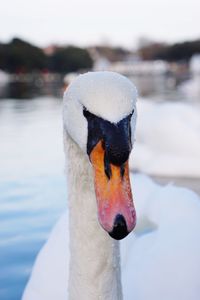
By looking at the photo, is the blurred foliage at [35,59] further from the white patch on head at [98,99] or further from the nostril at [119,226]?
the nostril at [119,226]

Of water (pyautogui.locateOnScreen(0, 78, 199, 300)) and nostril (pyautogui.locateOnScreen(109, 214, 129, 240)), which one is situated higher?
nostril (pyautogui.locateOnScreen(109, 214, 129, 240))

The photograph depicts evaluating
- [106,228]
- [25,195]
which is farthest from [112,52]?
[106,228]

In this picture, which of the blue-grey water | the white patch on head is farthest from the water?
the white patch on head

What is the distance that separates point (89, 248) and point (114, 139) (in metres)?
0.59

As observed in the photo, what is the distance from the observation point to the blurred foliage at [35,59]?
2643 inches

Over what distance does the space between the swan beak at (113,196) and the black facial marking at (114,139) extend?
11mm

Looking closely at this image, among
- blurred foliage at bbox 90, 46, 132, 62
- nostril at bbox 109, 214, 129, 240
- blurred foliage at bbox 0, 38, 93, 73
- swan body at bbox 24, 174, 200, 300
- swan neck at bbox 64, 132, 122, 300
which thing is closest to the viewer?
nostril at bbox 109, 214, 129, 240

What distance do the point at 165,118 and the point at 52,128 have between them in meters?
4.20

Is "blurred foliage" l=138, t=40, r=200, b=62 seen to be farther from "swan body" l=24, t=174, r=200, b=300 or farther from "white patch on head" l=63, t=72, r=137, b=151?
"white patch on head" l=63, t=72, r=137, b=151

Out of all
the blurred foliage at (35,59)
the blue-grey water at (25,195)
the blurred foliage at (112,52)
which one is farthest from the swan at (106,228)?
the blurred foliage at (112,52)

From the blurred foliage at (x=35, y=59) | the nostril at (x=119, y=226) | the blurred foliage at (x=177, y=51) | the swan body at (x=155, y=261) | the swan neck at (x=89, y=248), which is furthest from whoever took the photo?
the blurred foliage at (x=177, y=51)

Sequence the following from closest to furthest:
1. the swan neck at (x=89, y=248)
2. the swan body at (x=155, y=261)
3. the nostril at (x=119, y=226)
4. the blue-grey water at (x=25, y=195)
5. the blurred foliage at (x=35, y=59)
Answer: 1. the nostril at (x=119, y=226)
2. the swan neck at (x=89, y=248)
3. the swan body at (x=155, y=261)
4. the blue-grey water at (x=25, y=195)
5. the blurred foliage at (x=35, y=59)

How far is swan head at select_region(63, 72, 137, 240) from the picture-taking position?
1.49 m

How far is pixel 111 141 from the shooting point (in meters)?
1.53
